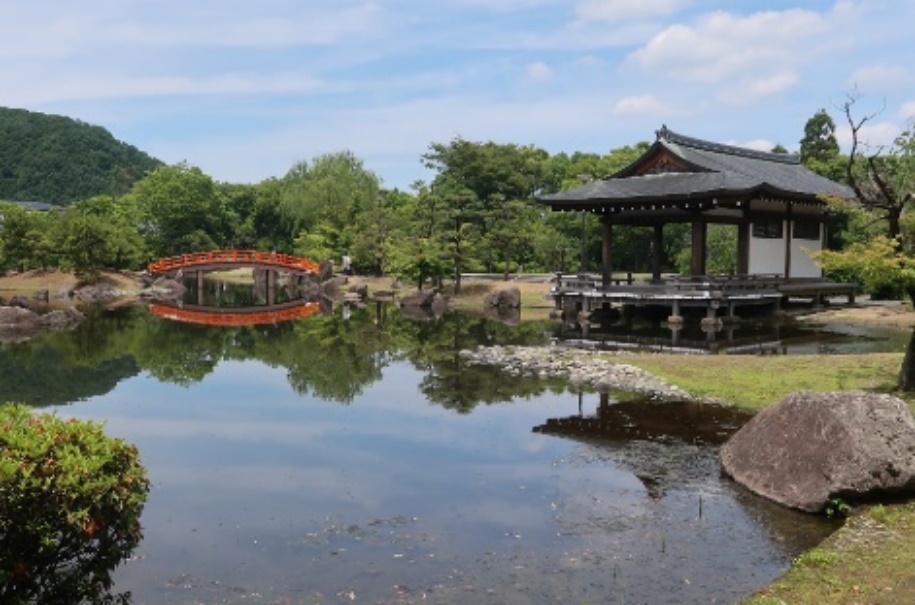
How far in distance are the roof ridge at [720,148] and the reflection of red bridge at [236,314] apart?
19530 millimetres

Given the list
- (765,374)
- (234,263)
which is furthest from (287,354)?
(234,263)

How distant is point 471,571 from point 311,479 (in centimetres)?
399

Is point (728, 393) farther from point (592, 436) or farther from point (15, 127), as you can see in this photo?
point (15, 127)

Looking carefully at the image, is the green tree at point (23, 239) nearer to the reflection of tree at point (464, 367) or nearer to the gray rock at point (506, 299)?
the gray rock at point (506, 299)

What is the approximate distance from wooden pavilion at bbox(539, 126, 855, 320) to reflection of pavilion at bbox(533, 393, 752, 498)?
52.7 ft

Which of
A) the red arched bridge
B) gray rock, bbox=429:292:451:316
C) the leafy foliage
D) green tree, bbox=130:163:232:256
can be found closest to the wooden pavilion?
gray rock, bbox=429:292:451:316

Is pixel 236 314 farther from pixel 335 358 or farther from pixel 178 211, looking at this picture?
pixel 178 211

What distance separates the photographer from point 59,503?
18.3ft

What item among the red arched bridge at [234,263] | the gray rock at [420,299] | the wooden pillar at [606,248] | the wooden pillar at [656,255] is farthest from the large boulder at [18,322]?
the wooden pillar at [656,255]

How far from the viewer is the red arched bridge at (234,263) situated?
183 ft

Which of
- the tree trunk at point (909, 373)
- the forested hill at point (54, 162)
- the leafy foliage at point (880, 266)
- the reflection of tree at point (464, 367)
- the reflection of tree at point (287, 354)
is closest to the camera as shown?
the leafy foliage at point (880, 266)

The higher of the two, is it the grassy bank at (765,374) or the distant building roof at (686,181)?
the distant building roof at (686,181)

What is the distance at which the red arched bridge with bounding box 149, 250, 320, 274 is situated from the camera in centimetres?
5566

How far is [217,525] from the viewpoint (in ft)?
30.1
